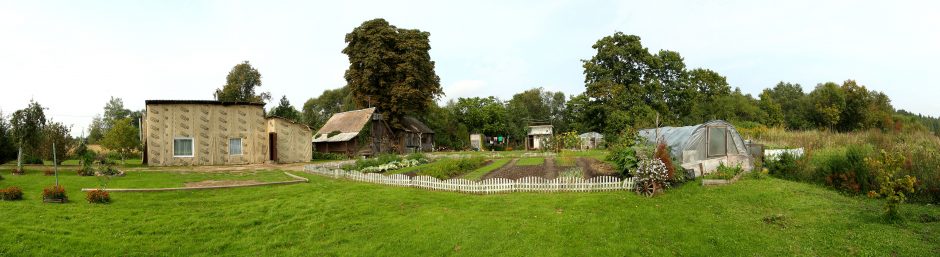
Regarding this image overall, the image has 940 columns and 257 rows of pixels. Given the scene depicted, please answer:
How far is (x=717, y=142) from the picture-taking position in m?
20.9

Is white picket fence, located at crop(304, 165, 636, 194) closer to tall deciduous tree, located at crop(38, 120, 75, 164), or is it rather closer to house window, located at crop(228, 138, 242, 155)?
house window, located at crop(228, 138, 242, 155)

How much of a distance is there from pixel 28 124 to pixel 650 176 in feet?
96.0

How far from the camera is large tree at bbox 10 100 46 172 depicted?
24.2m

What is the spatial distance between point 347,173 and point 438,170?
4.51 m

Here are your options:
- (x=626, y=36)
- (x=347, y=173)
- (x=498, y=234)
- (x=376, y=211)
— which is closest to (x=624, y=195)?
(x=498, y=234)

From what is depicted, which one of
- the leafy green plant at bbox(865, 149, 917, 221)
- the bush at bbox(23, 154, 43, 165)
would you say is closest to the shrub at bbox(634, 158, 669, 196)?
the leafy green plant at bbox(865, 149, 917, 221)

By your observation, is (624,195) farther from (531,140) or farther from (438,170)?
(531,140)

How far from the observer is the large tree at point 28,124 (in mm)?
24219

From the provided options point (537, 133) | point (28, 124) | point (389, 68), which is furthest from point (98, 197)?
point (537, 133)

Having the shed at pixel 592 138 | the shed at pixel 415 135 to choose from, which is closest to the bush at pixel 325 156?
the shed at pixel 415 135

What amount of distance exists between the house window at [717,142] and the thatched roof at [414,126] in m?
34.2

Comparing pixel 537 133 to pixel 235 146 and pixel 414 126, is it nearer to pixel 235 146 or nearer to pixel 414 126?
pixel 414 126

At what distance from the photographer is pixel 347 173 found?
71.3 ft

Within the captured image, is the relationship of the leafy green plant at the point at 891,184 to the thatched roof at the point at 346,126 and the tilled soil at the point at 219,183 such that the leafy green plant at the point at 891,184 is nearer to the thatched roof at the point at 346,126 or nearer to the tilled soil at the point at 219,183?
the tilled soil at the point at 219,183
